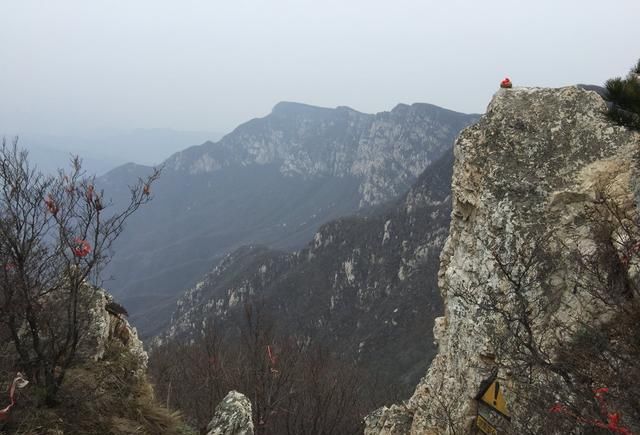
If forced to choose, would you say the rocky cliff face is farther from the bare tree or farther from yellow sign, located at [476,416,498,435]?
the bare tree

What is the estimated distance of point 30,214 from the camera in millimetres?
7754

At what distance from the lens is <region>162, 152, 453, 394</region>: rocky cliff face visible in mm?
83688

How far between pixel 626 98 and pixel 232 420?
981 centimetres

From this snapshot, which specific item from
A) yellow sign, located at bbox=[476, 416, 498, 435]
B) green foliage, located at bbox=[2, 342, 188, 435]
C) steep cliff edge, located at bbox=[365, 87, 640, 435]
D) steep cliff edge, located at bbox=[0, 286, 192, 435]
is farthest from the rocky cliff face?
green foliage, located at bbox=[2, 342, 188, 435]

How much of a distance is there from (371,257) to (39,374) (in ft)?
388

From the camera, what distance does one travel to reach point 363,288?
118 meters

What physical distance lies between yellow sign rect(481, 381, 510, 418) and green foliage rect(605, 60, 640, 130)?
244 inches

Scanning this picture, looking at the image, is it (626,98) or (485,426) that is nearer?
(626,98)

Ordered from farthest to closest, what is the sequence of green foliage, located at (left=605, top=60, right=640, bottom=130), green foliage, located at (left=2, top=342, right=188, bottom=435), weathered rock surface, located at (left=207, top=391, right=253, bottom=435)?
weathered rock surface, located at (left=207, top=391, right=253, bottom=435) → green foliage, located at (left=2, top=342, right=188, bottom=435) → green foliage, located at (left=605, top=60, right=640, bottom=130)

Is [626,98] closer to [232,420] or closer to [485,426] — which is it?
[485,426]

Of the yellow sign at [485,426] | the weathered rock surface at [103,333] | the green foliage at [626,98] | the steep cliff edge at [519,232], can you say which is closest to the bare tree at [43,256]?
the weathered rock surface at [103,333]

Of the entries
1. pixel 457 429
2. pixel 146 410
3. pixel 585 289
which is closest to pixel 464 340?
pixel 457 429

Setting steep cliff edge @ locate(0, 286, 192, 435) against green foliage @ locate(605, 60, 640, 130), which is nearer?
green foliage @ locate(605, 60, 640, 130)

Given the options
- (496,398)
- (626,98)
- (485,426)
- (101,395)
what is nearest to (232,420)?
(101,395)
